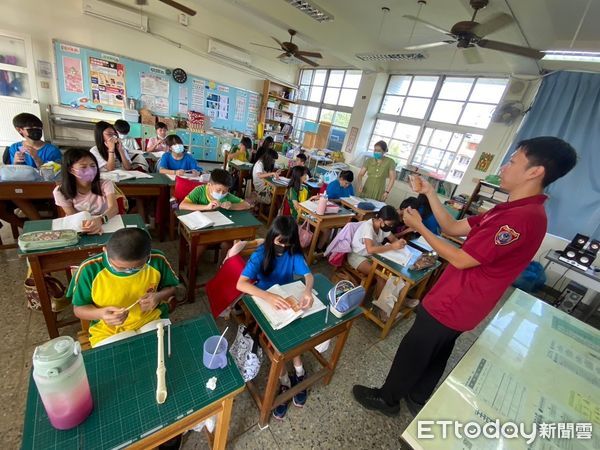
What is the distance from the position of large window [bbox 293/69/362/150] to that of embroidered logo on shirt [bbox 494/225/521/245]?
6.81 meters

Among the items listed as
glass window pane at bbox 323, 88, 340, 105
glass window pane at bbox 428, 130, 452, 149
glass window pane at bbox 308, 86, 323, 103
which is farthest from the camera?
glass window pane at bbox 308, 86, 323, 103

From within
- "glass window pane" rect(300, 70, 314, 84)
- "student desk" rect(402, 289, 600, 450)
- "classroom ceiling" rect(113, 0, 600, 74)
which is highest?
"classroom ceiling" rect(113, 0, 600, 74)

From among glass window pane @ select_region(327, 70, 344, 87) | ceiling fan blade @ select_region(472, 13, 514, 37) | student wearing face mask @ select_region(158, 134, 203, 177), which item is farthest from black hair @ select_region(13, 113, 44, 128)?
glass window pane @ select_region(327, 70, 344, 87)

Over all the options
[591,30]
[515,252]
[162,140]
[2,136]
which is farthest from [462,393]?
[2,136]

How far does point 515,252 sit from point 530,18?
3884 mm

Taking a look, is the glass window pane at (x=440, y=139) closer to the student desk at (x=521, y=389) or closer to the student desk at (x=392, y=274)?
the student desk at (x=392, y=274)

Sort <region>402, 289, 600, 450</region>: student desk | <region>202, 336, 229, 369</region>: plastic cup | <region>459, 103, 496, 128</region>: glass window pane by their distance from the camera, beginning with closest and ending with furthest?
1. <region>402, 289, 600, 450</region>: student desk
2. <region>202, 336, 229, 369</region>: plastic cup
3. <region>459, 103, 496, 128</region>: glass window pane

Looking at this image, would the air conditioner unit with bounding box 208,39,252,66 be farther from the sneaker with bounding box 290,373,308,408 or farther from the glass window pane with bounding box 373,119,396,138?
the sneaker with bounding box 290,373,308,408

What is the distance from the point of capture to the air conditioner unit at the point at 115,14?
4983 mm

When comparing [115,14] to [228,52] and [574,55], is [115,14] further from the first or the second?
[574,55]

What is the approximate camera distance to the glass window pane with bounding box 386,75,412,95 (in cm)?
612

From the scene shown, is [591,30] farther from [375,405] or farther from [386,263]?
[375,405]

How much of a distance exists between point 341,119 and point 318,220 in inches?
222

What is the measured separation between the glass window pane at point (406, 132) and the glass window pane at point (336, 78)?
254 cm
